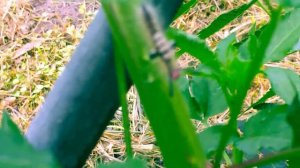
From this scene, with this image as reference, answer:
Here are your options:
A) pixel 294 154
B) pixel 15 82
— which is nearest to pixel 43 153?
pixel 294 154

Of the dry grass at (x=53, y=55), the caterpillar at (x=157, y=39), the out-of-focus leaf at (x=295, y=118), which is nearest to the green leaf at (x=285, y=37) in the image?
the out-of-focus leaf at (x=295, y=118)

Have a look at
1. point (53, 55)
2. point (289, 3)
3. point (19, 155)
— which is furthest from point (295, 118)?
point (53, 55)

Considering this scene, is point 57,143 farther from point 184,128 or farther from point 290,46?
point 290,46

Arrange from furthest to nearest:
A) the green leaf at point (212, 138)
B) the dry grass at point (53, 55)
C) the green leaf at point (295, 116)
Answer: the dry grass at point (53, 55), the green leaf at point (212, 138), the green leaf at point (295, 116)

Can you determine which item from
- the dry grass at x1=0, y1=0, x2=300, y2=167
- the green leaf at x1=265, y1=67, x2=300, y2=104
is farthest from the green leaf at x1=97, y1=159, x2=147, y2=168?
the dry grass at x1=0, y1=0, x2=300, y2=167

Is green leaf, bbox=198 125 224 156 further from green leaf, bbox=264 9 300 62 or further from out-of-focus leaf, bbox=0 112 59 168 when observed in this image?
out-of-focus leaf, bbox=0 112 59 168

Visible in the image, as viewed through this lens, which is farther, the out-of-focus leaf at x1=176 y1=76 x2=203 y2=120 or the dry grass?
the dry grass

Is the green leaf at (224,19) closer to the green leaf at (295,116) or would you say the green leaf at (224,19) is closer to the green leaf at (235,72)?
the green leaf at (235,72)
